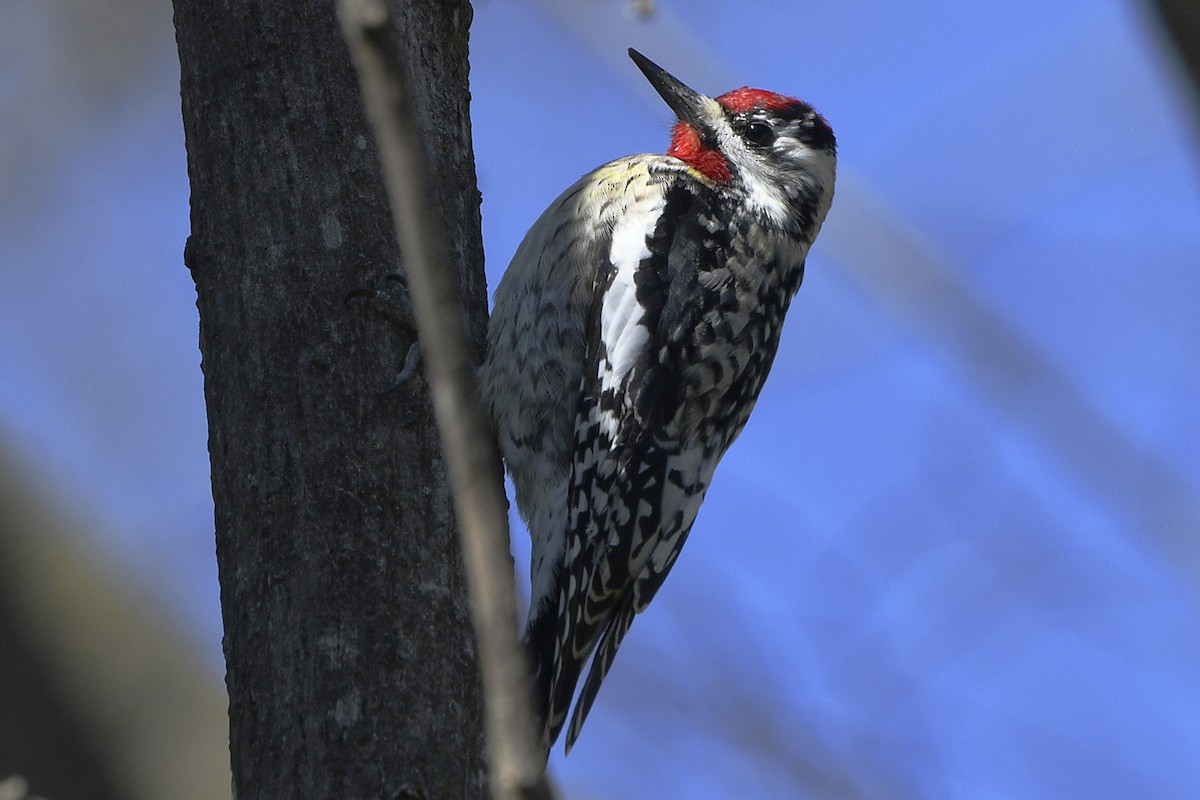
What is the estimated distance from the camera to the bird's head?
426 centimetres

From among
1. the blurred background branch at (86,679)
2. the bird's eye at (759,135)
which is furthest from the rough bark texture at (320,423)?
the blurred background branch at (86,679)

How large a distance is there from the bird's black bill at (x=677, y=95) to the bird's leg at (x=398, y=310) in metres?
1.70

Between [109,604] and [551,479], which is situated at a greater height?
[551,479]

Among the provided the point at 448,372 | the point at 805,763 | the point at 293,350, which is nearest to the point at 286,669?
the point at 293,350

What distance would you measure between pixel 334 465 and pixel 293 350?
0.28m

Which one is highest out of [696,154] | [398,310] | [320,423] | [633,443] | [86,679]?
[696,154]

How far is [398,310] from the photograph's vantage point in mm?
2912

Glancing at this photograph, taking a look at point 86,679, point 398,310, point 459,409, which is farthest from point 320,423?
point 86,679

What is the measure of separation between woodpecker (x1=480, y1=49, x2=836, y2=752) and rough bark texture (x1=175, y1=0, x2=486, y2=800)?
0.37 meters

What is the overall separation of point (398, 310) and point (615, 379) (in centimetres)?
77

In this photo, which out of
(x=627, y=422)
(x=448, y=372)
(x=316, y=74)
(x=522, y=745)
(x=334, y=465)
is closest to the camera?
(x=522, y=745)

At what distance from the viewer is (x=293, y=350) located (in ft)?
8.84

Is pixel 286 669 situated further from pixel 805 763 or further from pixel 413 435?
pixel 805 763

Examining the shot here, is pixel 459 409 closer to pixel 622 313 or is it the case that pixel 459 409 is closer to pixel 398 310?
pixel 398 310
